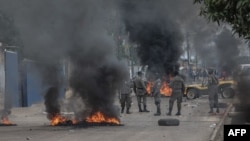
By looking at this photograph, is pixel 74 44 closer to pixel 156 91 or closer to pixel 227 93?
pixel 156 91

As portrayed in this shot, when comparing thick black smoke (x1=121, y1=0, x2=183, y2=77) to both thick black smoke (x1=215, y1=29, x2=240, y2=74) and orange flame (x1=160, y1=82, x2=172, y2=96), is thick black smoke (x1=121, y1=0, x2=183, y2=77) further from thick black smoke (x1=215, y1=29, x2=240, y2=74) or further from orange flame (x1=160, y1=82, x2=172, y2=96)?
thick black smoke (x1=215, y1=29, x2=240, y2=74)

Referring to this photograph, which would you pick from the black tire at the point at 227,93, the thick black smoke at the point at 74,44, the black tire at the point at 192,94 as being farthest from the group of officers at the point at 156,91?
the black tire at the point at 192,94

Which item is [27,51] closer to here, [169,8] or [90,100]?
[90,100]

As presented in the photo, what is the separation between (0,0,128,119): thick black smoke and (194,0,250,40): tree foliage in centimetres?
812

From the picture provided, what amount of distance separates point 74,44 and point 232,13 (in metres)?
8.76

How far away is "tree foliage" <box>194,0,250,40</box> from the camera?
8422 millimetres

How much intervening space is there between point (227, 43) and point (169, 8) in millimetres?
36159

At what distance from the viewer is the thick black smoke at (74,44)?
1672 centimetres

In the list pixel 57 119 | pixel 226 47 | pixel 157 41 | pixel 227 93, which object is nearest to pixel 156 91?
pixel 57 119

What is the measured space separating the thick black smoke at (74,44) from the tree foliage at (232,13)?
8.12m

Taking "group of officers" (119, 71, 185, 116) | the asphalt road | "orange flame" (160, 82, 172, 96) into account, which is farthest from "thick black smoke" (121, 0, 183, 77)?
the asphalt road

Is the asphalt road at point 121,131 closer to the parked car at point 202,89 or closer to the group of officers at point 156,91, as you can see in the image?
the group of officers at point 156,91

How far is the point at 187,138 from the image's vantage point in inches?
540

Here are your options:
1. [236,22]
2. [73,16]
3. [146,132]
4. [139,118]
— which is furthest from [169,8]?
[236,22]
